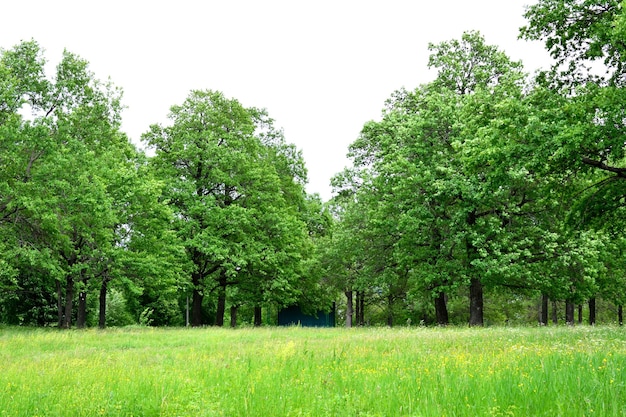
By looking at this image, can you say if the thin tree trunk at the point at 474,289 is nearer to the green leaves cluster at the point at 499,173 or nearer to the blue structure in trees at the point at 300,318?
the green leaves cluster at the point at 499,173

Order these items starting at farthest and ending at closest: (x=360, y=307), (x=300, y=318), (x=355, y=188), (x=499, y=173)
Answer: (x=300, y=318)
(x=360, y=307)
(x=355, y=188)
(x=499, y=173)

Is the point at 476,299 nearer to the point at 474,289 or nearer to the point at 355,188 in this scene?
the point at 474,289

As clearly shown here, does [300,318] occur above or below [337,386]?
below

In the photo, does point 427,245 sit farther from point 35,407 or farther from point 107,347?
point 35,407

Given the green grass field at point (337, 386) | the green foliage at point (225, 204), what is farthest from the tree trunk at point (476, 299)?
the green grass field at point (337, 386)

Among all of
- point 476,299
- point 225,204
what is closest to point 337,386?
point 476,299

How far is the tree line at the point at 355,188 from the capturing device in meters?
16.2

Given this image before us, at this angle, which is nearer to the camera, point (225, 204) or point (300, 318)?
point (225, 204)

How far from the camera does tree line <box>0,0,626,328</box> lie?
16.2 metres

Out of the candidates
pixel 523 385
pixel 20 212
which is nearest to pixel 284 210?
pixel 20 212

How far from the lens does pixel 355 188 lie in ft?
115

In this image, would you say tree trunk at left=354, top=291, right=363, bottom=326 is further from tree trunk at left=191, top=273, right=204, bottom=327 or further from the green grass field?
the green grass field

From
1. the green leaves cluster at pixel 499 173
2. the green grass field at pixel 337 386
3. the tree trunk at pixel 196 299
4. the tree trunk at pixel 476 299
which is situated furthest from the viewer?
the tree trunk at pixel 196 299

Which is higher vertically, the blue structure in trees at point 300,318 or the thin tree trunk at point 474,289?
the thin tree trunk at point 474,289
